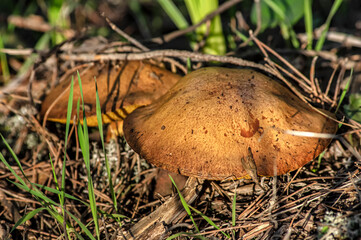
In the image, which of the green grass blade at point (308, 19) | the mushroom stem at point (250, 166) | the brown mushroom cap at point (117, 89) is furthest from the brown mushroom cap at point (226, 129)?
the green grass blade at point (308, 19)

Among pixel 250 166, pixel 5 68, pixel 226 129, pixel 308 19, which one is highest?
pixel 5 68

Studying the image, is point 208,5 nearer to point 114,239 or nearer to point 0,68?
point 114,239

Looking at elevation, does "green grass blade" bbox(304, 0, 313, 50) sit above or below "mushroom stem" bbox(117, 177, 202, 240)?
above

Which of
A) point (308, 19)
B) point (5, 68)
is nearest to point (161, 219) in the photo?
point (308, 19)

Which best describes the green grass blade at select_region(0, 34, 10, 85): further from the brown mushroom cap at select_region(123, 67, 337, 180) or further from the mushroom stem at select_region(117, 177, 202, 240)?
the mushroom stem at select_region(117, 177, 202, 240)

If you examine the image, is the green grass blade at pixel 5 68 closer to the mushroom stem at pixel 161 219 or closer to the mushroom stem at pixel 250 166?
the mushroom stem at pixel 161 219

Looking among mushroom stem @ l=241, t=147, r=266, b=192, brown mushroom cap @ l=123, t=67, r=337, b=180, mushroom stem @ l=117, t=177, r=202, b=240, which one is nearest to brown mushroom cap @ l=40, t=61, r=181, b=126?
brown mushroom cap @ l=123, t=67, r=337, b=180

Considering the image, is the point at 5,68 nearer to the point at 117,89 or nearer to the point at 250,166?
the point at 117,89

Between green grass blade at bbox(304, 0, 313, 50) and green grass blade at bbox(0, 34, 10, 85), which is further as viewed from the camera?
green grass blade at bbox(0, 34, 10, 85)
